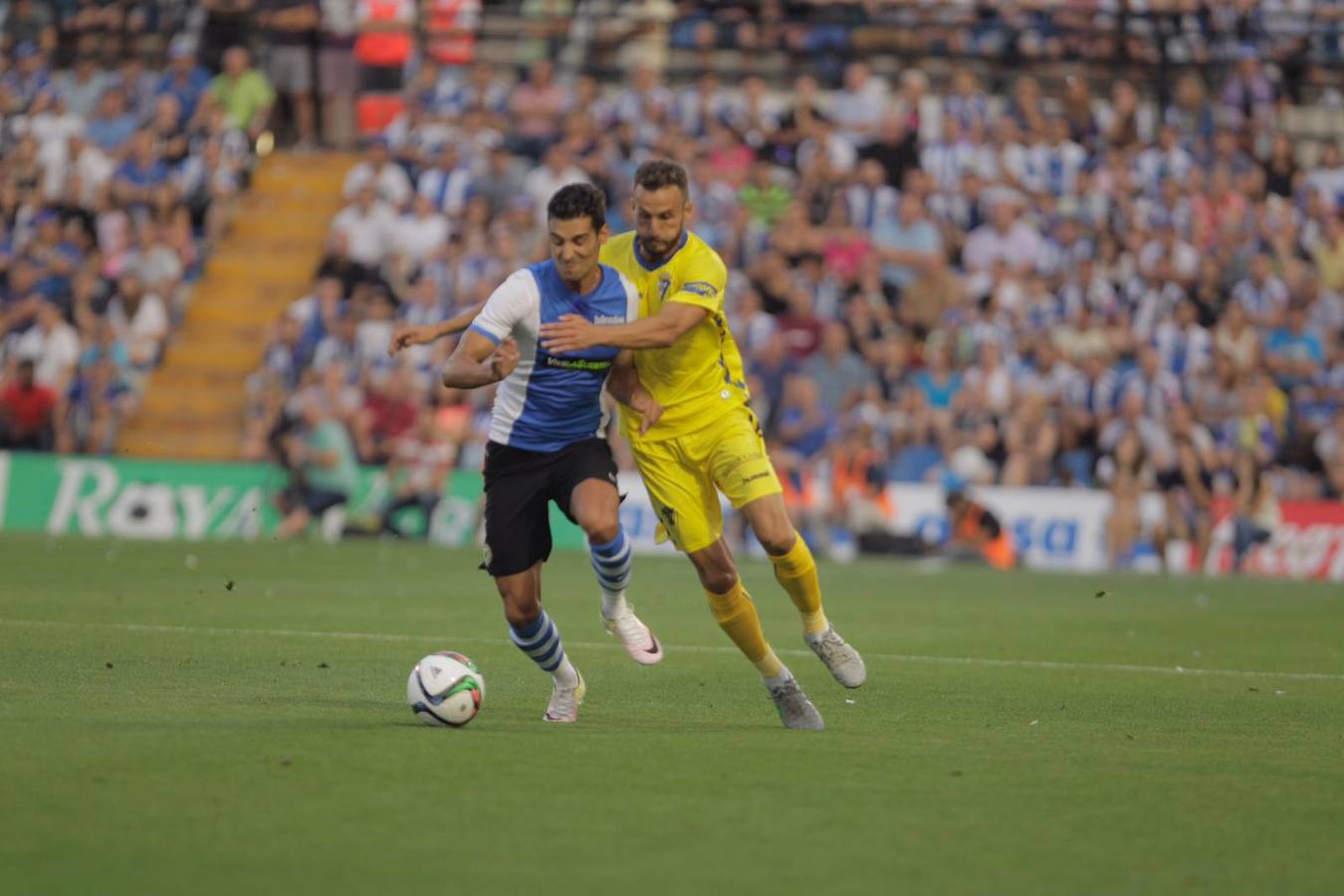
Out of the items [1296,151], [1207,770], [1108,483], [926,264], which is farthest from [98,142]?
[1207,770]

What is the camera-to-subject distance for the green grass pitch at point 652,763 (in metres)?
5.97

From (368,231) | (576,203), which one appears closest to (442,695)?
(576,203)


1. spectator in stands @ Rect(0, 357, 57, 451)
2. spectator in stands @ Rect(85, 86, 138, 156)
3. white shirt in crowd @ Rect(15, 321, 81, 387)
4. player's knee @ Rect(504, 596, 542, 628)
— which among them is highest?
player's knee @ Rect(504, 596, 542, 628)

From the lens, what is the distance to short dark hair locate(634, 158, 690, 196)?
9164 mm

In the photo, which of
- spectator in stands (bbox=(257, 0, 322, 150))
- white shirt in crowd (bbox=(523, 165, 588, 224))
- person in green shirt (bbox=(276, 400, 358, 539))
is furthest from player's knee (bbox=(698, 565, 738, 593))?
spectator in stands (bbox=(257, 0, 322, 150))

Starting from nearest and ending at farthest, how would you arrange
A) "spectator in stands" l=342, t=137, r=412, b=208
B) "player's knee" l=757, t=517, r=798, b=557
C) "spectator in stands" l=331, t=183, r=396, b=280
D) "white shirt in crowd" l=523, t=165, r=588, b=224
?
"player's knee" l=757, t=517, r=798, b=557
"white shirt in crowd" l=523, t=165, r=588, b=224
"spectator in stands" l=331, t=183, r=396, b=280
"spectator in stands" l=342, t=137, r=412, b=208

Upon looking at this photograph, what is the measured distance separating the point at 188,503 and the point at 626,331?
15.8 meters

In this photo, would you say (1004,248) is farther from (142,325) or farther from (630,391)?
(630,391)

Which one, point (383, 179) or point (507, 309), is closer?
point (507, 309)

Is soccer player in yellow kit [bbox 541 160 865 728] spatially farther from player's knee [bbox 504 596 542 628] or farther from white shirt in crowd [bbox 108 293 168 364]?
white shirt in crowd [bbox 108 293 168 364]

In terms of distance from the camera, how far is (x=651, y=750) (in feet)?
27.0

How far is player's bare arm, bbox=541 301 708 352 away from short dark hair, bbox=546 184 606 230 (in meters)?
0.44

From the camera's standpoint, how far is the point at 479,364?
860 cm

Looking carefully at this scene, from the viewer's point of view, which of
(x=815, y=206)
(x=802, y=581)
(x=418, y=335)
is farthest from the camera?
(x=815, y=206)
